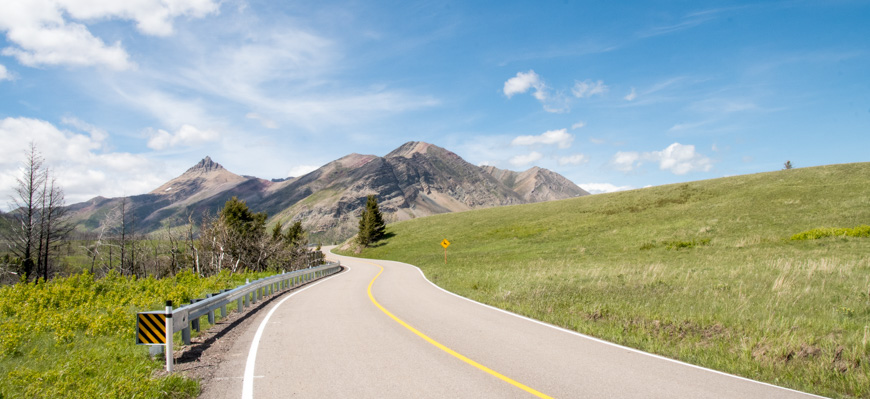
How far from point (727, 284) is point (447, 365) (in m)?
12.0

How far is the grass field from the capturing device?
7629 millimetres

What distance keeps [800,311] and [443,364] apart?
30.7ft

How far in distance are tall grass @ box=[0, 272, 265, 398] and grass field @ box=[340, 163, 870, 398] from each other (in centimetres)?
829

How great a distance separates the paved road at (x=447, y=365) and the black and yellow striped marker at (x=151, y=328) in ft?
3.83

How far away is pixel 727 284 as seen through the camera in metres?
14.4

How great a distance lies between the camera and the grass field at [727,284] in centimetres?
763

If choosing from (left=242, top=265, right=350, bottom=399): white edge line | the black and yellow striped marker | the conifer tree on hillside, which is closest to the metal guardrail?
the black and yellow striped marker

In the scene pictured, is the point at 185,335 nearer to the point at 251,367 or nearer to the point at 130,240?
the point at 251,367

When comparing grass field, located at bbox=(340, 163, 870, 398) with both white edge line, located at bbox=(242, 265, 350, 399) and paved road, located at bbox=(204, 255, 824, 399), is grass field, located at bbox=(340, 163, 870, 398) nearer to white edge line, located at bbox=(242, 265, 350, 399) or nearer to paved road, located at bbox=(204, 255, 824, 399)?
paved road, located at bbox=(204, 255, 824, 399)

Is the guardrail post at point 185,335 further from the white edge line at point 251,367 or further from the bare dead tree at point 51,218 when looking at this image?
the bare dead tree at point 51,218

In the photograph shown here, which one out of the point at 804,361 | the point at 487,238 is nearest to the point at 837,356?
the point at 804,361

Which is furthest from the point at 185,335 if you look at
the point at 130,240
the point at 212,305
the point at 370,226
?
the point at 370,226

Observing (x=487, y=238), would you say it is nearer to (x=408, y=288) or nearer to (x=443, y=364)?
(x=408, y=288)

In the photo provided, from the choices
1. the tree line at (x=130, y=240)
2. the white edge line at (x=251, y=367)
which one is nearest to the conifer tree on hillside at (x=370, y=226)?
the tree line at (x=130, y=240)
